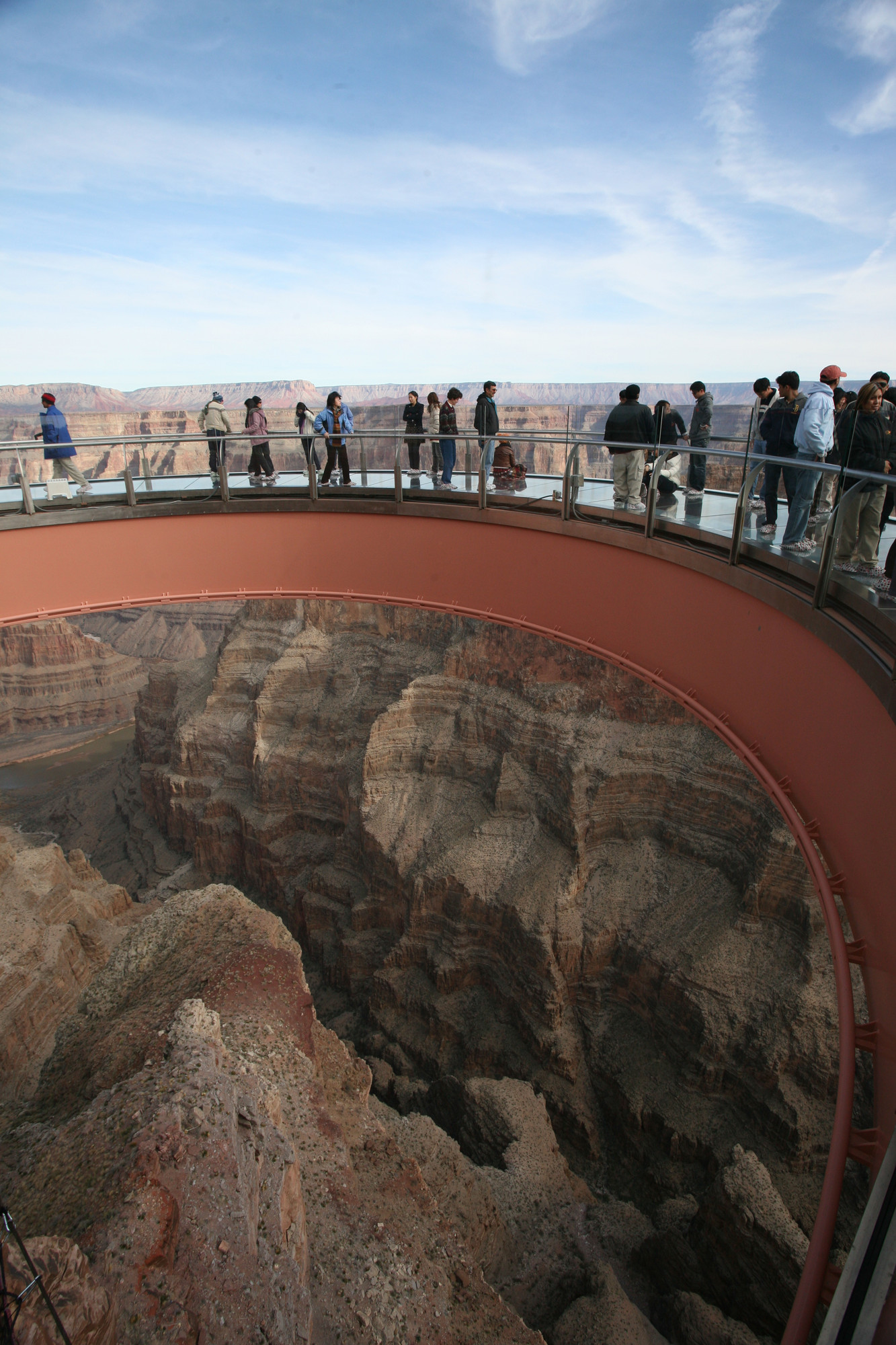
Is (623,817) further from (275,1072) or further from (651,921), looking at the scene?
(275,1072)

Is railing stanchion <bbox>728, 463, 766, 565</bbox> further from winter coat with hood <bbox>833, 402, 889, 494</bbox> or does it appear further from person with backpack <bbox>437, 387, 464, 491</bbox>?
person with backpack <bbox>437, 387, 464, 491</bbox>

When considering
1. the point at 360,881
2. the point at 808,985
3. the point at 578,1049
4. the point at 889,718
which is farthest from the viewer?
the point at 360,881

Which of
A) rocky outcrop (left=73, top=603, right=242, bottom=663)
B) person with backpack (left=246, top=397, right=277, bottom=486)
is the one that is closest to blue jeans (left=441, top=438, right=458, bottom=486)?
person with backpack (left=246, top=397, right=277, bottom=486)

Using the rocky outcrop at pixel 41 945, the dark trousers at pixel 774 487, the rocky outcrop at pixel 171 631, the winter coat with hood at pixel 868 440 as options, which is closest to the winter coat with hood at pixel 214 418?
the dark trousers at pixel 774 487

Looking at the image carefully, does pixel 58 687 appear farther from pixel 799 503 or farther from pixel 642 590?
pixel 799 503

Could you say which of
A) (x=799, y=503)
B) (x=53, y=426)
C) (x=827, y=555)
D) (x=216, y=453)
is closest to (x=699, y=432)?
(x=799, y=503)

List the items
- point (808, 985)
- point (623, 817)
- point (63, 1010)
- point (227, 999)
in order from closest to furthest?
point (227, 999)
point (63, 1010)
point (808, 985)
point (623, 817)

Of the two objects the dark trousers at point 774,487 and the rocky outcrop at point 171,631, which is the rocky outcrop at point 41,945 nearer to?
the dark trousers at point 774,487

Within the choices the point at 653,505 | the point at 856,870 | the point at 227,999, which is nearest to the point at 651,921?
the point at 227,999
